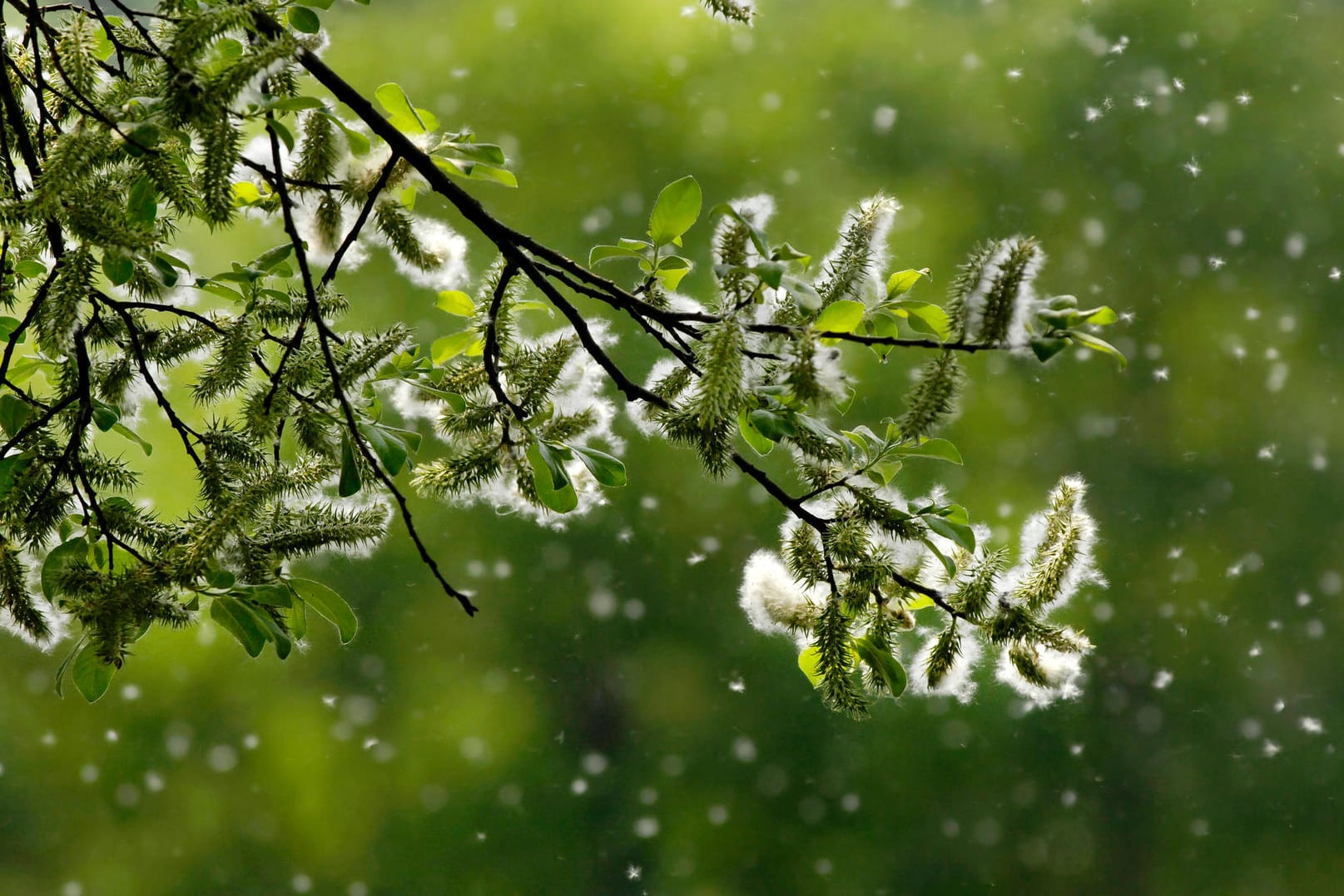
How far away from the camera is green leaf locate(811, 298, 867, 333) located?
416mm

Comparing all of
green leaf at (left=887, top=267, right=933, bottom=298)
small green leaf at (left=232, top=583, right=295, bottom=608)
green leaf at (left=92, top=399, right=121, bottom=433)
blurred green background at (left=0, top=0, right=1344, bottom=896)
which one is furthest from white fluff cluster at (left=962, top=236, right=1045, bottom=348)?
blurred green background at (left=0, top=0, right=1344, bottom=896)

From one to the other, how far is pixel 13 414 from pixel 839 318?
1.36 feet

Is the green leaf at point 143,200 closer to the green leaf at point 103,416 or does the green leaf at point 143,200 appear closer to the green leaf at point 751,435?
the green leaf at point 103,416

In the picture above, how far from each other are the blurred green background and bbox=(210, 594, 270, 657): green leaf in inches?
43.1

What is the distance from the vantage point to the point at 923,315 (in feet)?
1.58

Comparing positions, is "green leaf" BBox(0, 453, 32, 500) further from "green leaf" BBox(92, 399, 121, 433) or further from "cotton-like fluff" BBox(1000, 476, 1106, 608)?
"cotton-like fluff" BBox(1000, 476, 1106, 608)

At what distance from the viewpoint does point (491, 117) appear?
5.17 ft

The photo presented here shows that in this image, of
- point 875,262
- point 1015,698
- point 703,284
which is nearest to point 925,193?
point 703,284

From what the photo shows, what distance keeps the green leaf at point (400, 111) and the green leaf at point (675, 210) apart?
13 cm

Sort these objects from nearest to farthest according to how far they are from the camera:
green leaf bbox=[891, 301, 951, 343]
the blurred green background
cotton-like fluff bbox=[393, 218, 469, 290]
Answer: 1. green leaf bbox=[891, 301, 951, 343]
2. cotton-like fluff bbox=[393, 218, 469, 290]
3. the blurred green background

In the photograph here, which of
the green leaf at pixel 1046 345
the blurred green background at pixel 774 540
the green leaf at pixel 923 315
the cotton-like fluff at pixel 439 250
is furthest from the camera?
the blurred green background at pixel 774 540

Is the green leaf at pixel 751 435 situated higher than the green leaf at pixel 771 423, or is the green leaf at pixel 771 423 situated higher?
the green leaf at pixel 751 435

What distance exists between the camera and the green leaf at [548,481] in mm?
474

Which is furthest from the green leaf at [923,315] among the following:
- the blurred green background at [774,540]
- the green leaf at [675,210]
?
the blurred green background at [774,540]
